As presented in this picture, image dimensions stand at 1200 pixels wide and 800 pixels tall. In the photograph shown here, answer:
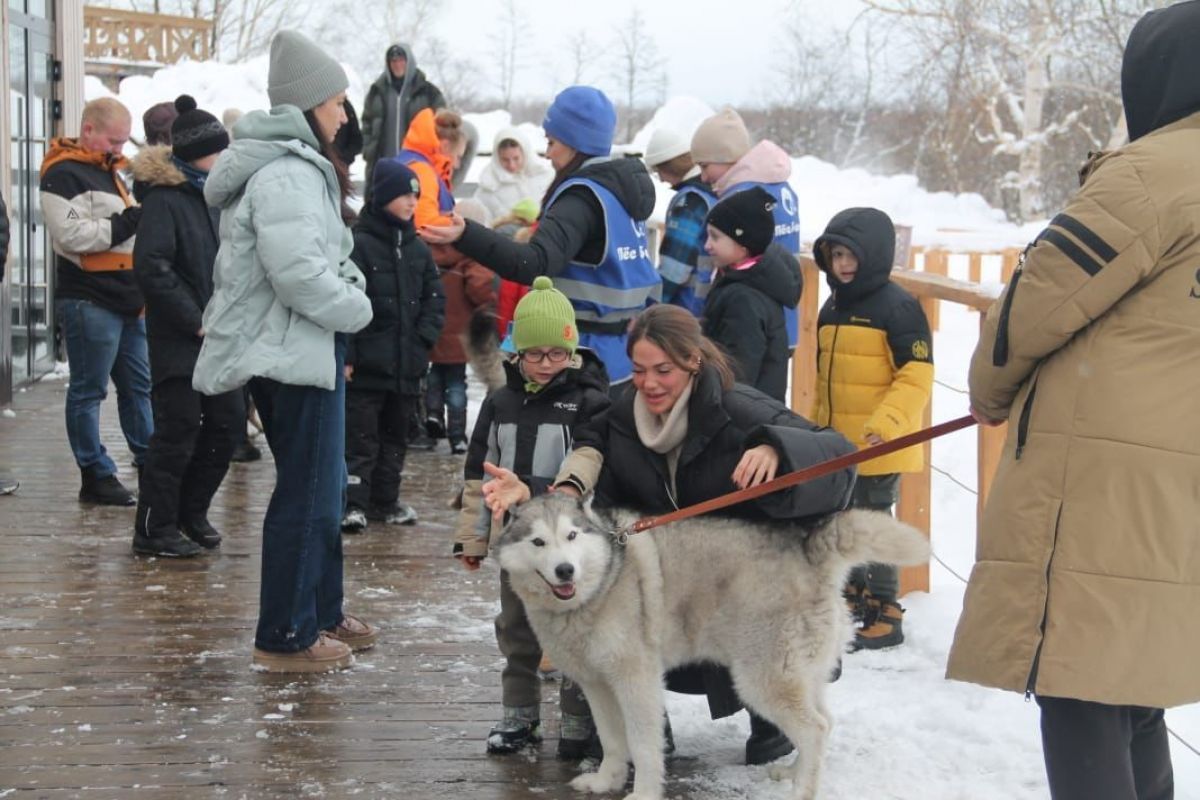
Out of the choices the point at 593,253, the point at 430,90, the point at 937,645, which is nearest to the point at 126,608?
the point at 593,253

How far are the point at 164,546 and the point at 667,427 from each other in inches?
134

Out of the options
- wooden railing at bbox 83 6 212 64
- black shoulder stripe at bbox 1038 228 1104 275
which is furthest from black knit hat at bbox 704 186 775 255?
wooden railing at bbox 83 6 212 64

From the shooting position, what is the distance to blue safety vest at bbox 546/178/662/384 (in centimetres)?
560

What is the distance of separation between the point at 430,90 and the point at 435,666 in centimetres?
993

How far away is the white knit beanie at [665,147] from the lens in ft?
25.6

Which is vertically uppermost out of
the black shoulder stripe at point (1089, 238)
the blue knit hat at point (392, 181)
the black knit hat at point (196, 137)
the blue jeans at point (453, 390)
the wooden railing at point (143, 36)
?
the wooden railing at point (143, 36)

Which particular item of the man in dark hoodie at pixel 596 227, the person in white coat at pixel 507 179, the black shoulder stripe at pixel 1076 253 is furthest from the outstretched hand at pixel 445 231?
the person in white coat at pixel 507 179

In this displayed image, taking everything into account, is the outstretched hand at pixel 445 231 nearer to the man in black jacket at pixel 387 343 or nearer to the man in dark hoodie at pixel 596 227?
the man in dark hoodie at pixel 596 227

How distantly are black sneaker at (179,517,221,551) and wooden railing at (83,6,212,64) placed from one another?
31124 mm

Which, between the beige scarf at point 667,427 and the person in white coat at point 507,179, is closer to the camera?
the beige scarf at point 667,427

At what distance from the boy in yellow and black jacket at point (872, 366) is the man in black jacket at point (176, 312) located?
2.87 metres

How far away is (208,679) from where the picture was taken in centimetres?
498

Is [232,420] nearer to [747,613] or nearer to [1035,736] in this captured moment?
[747,613]

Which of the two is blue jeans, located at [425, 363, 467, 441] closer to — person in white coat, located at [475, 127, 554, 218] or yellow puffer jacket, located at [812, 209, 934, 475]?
person in white coat, located at [475, 127, 554, 218]
